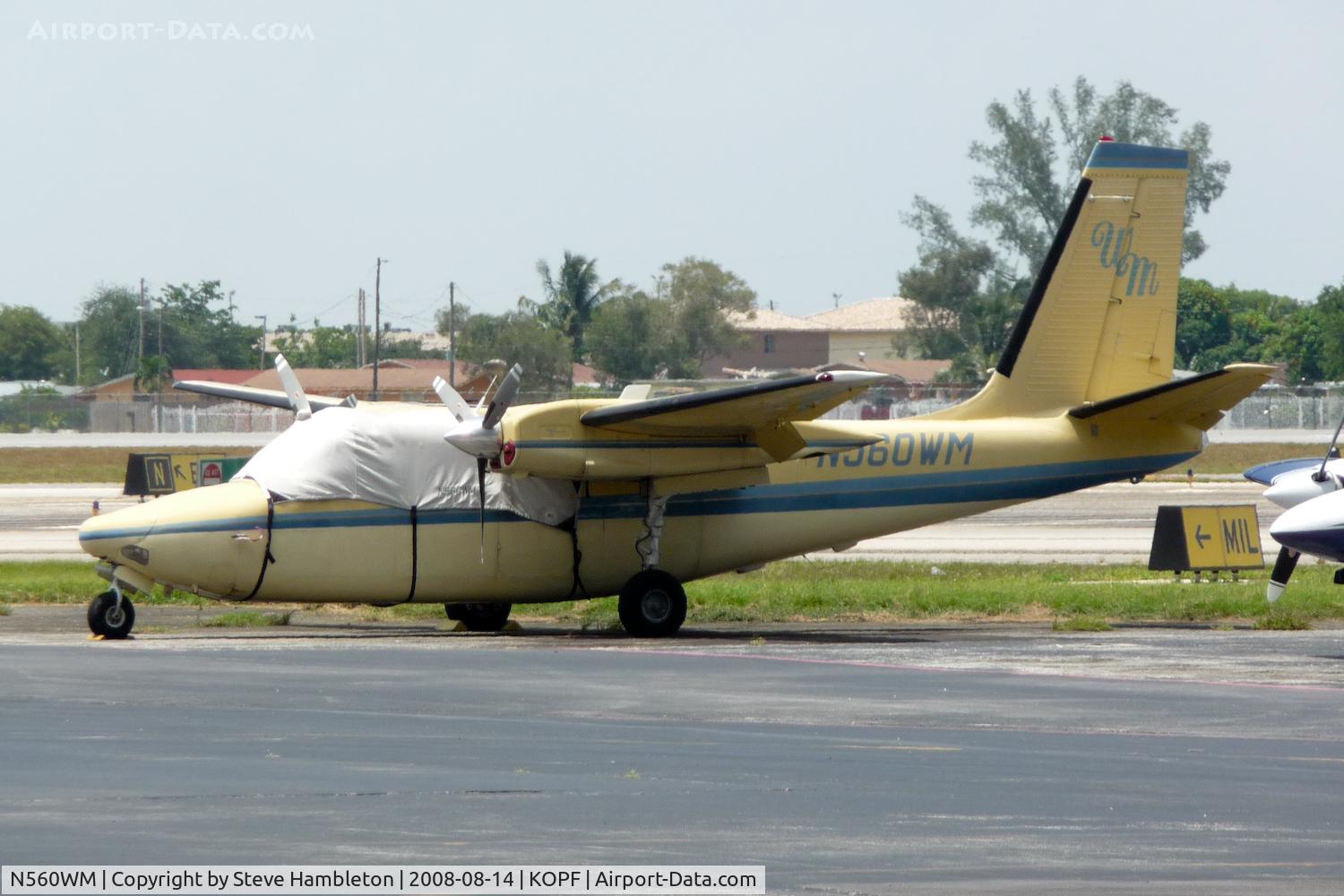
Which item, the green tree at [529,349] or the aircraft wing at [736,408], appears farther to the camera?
the green tree at [529,349]

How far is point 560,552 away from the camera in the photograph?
18938mm

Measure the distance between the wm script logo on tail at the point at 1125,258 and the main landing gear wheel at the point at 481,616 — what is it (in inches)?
314

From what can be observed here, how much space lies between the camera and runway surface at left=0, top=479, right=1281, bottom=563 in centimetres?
3134

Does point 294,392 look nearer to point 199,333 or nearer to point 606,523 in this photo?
point 606,523

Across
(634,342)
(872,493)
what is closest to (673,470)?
(872,493)

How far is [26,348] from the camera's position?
501 feet

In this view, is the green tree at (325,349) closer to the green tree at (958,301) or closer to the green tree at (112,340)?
the green tree at (112,340)

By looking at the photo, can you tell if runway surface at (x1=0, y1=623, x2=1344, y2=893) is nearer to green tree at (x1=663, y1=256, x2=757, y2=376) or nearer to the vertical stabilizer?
the vertical stabilizer

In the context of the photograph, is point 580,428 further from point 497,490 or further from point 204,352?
point 204,352

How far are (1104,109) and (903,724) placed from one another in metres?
90.6

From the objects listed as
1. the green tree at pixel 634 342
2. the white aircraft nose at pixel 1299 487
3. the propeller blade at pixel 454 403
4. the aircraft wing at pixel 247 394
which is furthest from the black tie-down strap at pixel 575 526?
the green tree at pixel 634 342

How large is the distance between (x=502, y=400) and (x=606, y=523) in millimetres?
2226

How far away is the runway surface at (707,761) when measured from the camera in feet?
25.8

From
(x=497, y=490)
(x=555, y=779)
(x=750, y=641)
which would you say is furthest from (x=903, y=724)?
(x=497, y=490)
